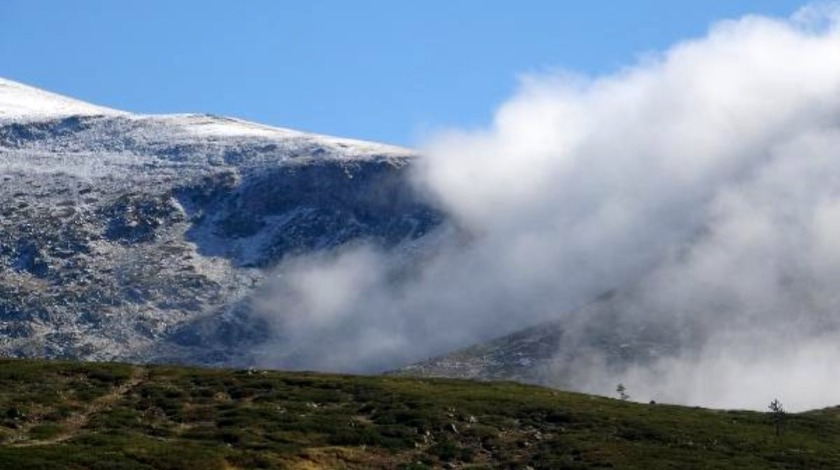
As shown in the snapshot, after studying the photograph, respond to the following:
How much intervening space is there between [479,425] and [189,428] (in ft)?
64.9

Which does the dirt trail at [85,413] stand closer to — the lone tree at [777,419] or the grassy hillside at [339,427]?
the grassy hillside at [339,427]

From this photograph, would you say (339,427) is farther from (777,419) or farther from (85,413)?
(777,419)

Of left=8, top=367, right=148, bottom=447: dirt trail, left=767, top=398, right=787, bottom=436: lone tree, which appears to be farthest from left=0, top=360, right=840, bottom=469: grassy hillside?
left=767, top=398, right=787, bottom=436: lone tree

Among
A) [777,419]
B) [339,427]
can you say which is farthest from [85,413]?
[777,419]

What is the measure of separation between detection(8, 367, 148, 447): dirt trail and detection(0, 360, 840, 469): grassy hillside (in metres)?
0.14

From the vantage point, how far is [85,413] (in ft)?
305


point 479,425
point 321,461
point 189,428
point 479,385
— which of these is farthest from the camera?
point 479,385

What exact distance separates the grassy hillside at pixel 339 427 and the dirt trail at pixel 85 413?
0.14 meters

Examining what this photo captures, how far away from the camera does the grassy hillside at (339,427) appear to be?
3233 inches

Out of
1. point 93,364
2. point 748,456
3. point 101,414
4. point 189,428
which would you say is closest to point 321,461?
point 189,428

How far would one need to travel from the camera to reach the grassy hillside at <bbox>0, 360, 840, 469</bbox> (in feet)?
→ 269

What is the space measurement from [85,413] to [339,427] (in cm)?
1710

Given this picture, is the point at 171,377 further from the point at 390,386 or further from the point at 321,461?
the point at 321,461

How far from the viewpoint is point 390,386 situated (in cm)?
11269
